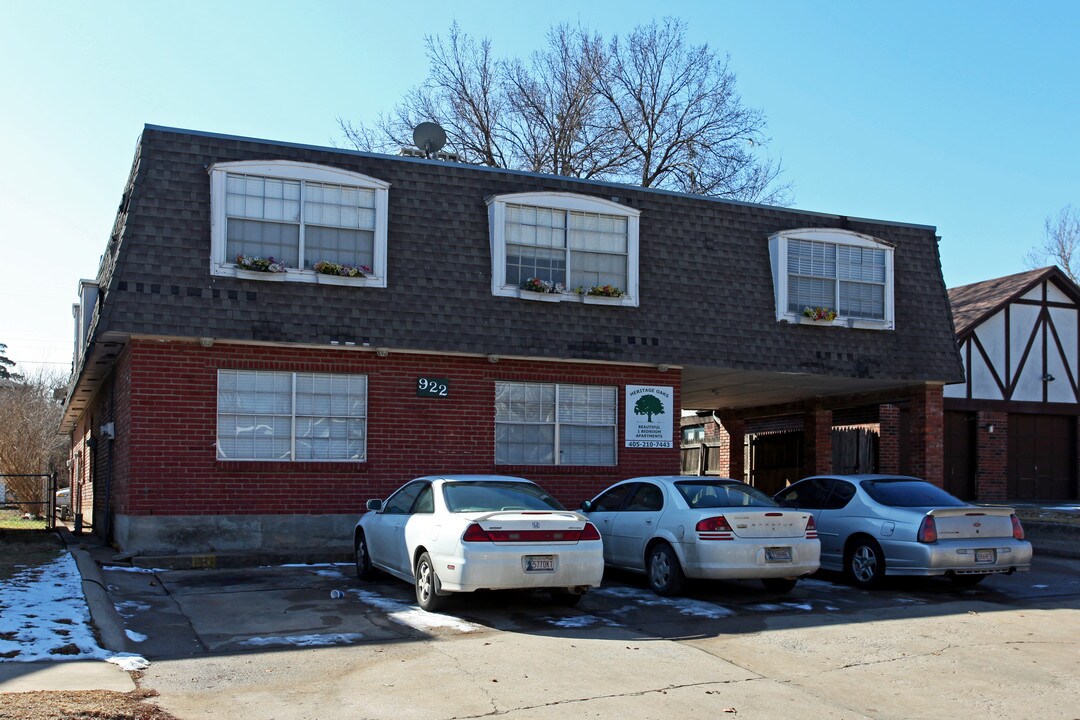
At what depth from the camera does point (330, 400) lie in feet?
48.7

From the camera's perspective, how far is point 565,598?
1080 cm

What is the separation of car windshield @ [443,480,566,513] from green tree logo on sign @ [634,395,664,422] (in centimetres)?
580

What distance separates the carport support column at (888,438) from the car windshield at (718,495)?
13.8 metres

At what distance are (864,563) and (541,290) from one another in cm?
632

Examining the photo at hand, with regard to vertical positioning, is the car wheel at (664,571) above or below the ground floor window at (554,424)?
below

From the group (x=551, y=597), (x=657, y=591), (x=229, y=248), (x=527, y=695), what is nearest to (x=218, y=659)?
(x=527, y=695)

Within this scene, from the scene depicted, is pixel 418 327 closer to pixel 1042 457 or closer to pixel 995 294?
pixel 995 294

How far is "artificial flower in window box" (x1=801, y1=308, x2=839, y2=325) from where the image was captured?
690 inches

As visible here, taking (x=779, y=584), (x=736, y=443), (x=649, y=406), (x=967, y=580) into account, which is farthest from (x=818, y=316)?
(x=736, y=443)

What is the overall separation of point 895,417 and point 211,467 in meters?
17.2

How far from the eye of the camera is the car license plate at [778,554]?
35.7ft

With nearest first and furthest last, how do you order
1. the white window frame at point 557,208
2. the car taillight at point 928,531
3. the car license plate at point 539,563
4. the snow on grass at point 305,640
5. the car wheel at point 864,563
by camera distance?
the snow on grass at point 305,640 < the car license plate at point 539,563 < the car taillight at point 928,531 < the car wheel at point 864,563 < the white window frame at point 557,208

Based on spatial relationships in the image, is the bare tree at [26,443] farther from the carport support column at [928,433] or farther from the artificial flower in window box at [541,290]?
the carport support column at [928,433]

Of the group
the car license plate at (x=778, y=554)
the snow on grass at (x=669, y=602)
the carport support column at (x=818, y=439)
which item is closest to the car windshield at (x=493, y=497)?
the snow on grass at (x=669, y=602)
